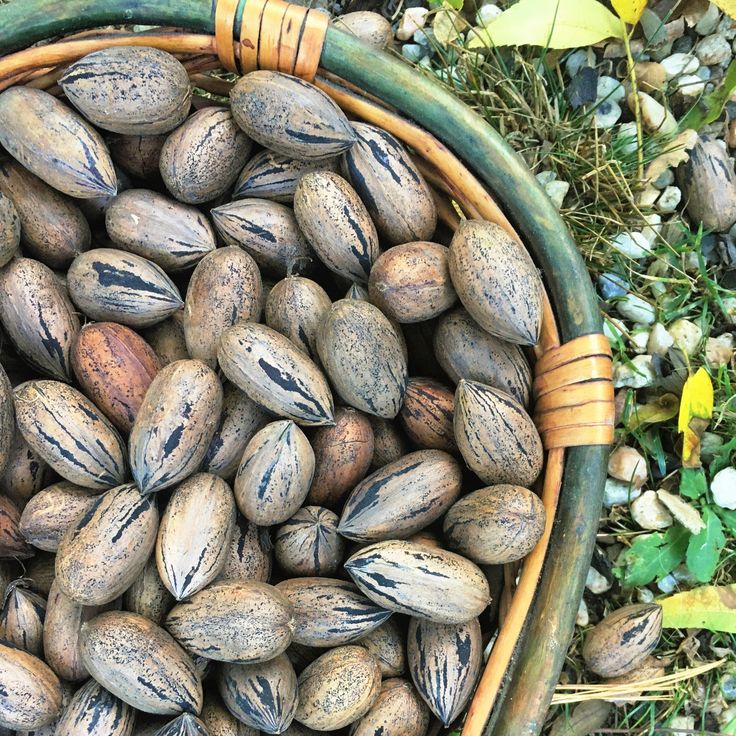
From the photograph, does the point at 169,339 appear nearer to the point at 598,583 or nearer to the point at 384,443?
the point at 384,443

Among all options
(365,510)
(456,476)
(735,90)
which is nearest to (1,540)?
(365,510)

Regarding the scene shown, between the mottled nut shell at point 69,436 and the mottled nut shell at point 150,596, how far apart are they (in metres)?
0.10

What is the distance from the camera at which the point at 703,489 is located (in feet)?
3.71

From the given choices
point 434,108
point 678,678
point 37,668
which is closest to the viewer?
point 37,668

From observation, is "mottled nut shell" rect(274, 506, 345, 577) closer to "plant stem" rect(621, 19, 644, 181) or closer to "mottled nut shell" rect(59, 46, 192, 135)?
"mottled nut shell" rect(59, 46, 192, 135)

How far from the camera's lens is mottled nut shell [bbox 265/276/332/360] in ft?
2.94

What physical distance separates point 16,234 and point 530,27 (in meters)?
0.74

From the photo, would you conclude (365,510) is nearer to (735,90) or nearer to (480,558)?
(480,558)

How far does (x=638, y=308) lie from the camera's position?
117 cm

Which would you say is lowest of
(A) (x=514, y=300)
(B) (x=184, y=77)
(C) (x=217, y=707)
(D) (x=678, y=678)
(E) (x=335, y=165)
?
(D) (x=678, y=678)

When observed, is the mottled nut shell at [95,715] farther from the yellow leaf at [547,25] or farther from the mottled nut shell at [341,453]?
the yellow leaf at [547,25]

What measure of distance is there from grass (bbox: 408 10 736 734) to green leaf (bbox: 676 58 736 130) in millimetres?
69

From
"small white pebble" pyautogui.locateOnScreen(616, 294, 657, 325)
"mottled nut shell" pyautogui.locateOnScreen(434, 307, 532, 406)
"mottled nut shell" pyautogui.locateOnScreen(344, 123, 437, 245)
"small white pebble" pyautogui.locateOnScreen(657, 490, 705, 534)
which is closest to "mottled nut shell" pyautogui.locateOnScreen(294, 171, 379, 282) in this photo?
"mottled nut shell" pyautogui.locateOnScreen(344, 123, 437, 245)

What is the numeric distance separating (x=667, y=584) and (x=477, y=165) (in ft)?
2.10
